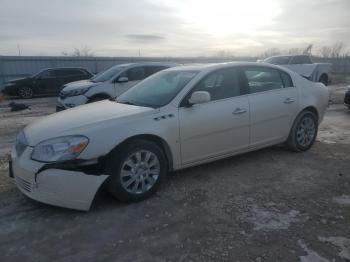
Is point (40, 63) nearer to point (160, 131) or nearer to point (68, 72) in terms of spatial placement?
point (68, 72)

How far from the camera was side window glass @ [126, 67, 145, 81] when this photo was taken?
10727 mm

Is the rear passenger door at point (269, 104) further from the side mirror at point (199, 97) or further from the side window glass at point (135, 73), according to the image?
the side window glass at point (135, 73)

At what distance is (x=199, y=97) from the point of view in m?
4.43

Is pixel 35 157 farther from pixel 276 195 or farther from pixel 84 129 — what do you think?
pixel 276 195

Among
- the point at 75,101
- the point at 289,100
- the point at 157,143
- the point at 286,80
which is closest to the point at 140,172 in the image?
the point at 157,143

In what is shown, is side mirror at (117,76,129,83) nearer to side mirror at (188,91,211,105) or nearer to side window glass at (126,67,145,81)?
side window glass at (126,67,145,81)

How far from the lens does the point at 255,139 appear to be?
5.29 metres

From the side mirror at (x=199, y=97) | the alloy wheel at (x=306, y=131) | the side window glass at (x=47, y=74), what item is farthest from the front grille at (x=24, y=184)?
the side window glass at (x=47, y=74)

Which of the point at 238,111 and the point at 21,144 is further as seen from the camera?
the point at 238,111

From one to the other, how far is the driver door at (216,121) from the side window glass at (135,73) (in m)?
6.03

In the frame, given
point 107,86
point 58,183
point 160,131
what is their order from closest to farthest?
point 58,183, point 160,131, point 107,86

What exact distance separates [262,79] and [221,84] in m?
0.85

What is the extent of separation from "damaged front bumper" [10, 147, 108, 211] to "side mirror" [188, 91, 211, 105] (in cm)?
146

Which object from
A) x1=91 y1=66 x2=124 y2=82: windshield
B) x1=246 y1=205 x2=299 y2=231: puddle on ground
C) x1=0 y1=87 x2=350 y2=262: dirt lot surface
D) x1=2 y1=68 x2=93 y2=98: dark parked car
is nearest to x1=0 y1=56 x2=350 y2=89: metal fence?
x1=2 y1=68 x2=93 y2=98: dark parked car
